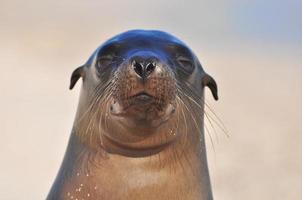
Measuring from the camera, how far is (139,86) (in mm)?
9609

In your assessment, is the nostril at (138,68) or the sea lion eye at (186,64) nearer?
the nostril at (138,68)

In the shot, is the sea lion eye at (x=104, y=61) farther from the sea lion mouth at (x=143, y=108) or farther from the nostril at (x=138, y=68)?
the nostril at (x=138, y=68)

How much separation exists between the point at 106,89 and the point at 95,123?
0.51 m

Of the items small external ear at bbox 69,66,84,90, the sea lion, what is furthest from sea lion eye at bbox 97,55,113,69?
small external ear at bbox 69,66,84,90

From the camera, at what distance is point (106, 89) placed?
33.9 feet

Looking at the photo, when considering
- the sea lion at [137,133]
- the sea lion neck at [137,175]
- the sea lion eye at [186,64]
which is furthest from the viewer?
the sea lion eye at [186,64]

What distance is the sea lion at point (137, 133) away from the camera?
33.1 ft

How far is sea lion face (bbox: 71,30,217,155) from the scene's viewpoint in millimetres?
9695

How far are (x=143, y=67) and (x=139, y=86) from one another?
0.60 ft

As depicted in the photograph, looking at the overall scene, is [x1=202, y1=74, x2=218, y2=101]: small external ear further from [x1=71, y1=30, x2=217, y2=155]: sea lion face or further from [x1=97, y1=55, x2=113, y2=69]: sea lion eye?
[x1=97, y1=55, x2=113, y2=69]: sea lion eye

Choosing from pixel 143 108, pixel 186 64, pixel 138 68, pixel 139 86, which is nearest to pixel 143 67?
pixel 138 68

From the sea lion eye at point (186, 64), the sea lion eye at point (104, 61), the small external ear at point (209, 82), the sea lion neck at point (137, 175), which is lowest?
the sea lion neck at point (137, 175)

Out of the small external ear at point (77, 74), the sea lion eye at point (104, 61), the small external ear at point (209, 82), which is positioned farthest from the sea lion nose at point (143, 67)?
the small external ear at point (77, 74)

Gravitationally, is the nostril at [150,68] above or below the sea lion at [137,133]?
above
